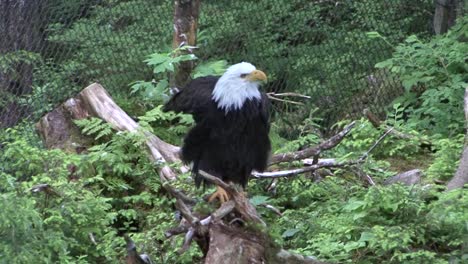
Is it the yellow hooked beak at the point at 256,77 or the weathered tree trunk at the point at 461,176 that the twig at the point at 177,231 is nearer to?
the yellow hooked beak at the point at 256,77

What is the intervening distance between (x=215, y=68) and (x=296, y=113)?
1.54 metres

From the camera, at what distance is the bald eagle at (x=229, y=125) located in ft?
22.7

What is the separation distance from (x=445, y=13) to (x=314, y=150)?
400cm

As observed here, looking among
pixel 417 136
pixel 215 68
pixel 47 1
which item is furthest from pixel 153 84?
pixel 417 136

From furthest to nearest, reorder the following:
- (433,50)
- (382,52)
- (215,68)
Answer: (382,52) < (433,50) < (215,68)

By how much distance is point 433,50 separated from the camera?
10.0 meters

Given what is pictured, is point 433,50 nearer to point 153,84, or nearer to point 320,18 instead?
point 320,18

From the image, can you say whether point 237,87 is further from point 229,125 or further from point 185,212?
point 185,212

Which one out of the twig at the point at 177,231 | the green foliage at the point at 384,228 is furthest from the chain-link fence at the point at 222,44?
the twig at the point at 177,231

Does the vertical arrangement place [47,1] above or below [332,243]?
above

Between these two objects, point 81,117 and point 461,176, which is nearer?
point 461,176

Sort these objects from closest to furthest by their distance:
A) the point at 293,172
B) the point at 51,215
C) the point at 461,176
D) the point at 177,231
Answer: the point at 177,231
the point at 51,215
the point at 461,176
the point at 293,172

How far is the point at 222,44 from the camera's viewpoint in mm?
10695

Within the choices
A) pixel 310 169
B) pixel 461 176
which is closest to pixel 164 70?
pixel 310 169
